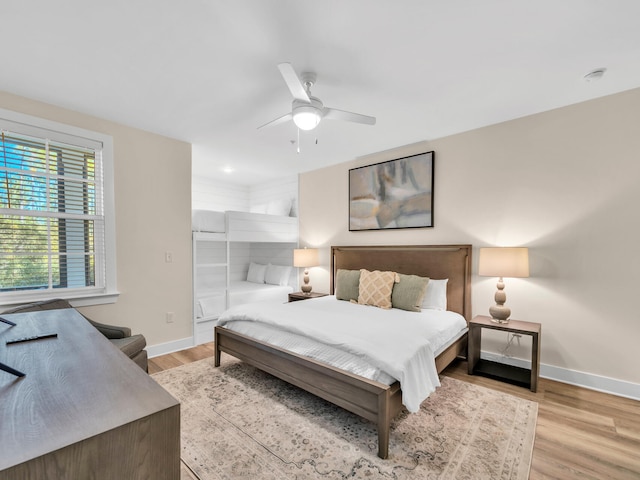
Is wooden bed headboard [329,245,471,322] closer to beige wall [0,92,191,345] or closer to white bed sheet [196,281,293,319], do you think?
white bed sheet [196,281,293,319]

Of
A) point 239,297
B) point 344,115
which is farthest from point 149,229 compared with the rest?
point 344,115

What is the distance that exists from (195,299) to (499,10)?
154 inches

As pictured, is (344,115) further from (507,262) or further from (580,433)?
(580,433)

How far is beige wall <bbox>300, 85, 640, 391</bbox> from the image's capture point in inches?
98.4

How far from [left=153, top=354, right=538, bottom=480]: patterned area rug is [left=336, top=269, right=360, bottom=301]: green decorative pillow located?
4.26 ft

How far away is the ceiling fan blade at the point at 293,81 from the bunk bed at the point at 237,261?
2426 mm

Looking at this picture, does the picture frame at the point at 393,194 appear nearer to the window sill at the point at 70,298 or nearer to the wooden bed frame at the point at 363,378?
the wooden bed frame at the point at 363,378

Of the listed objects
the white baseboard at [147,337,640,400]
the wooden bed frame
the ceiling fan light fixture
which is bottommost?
the white baseboard at [147,337,640,400]

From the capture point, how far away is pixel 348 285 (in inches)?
144

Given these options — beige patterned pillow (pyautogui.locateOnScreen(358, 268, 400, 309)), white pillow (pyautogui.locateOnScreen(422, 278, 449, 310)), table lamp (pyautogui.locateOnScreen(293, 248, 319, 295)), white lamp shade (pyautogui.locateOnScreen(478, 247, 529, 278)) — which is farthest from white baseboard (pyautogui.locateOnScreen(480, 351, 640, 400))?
table lamp (pyautogui.locateOnScreen(293, 248, 319, 295))

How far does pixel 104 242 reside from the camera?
3043 mm

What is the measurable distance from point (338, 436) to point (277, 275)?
3.38m

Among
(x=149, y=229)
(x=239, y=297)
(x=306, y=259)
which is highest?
(x=149, y=229)

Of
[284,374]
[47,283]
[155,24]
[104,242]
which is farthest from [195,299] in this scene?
[155,24]
